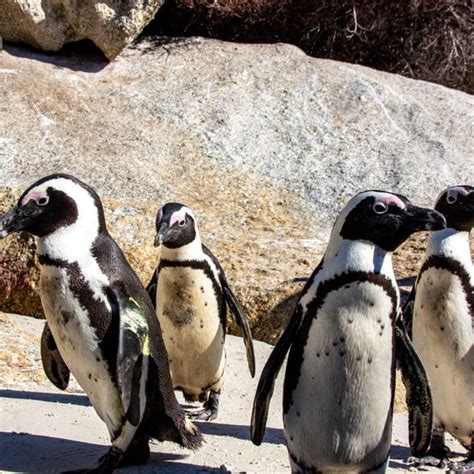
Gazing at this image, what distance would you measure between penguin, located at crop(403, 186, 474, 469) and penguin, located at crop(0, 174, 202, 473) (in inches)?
51.0

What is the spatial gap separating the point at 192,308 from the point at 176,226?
0.43 m

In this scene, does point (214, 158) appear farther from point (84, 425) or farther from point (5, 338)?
point (84, 425)

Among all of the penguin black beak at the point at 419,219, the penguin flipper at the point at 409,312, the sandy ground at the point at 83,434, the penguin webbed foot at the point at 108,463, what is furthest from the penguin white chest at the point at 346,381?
the penguin flipper at the point at 409,312

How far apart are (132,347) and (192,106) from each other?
560 cm

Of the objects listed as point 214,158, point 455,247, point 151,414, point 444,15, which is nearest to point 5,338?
point 151,414

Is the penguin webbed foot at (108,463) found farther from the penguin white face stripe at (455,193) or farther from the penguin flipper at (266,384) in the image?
the penguin white face stripe at (455,193)

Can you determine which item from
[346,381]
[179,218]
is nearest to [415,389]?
[346,381]

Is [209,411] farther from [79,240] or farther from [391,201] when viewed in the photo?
[391,201]

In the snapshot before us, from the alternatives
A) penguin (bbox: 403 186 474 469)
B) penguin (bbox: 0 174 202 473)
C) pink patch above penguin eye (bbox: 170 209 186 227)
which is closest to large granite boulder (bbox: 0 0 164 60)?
pink patch above penguin eye (bbox: 170 209 186 227)

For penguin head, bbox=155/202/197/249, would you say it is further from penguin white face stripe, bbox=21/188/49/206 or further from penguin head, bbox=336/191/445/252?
penguin head, bbox=336/191/445/252

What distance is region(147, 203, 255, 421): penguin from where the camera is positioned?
4633 millimetres

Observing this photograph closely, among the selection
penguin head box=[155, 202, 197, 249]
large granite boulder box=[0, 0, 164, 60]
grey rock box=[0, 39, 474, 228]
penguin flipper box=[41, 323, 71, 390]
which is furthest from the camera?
large granite boulder box=[0, 0, 164, 60]

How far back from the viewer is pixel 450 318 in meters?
4.15

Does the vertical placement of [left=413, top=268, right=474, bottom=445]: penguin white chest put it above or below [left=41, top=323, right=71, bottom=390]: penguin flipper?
above
